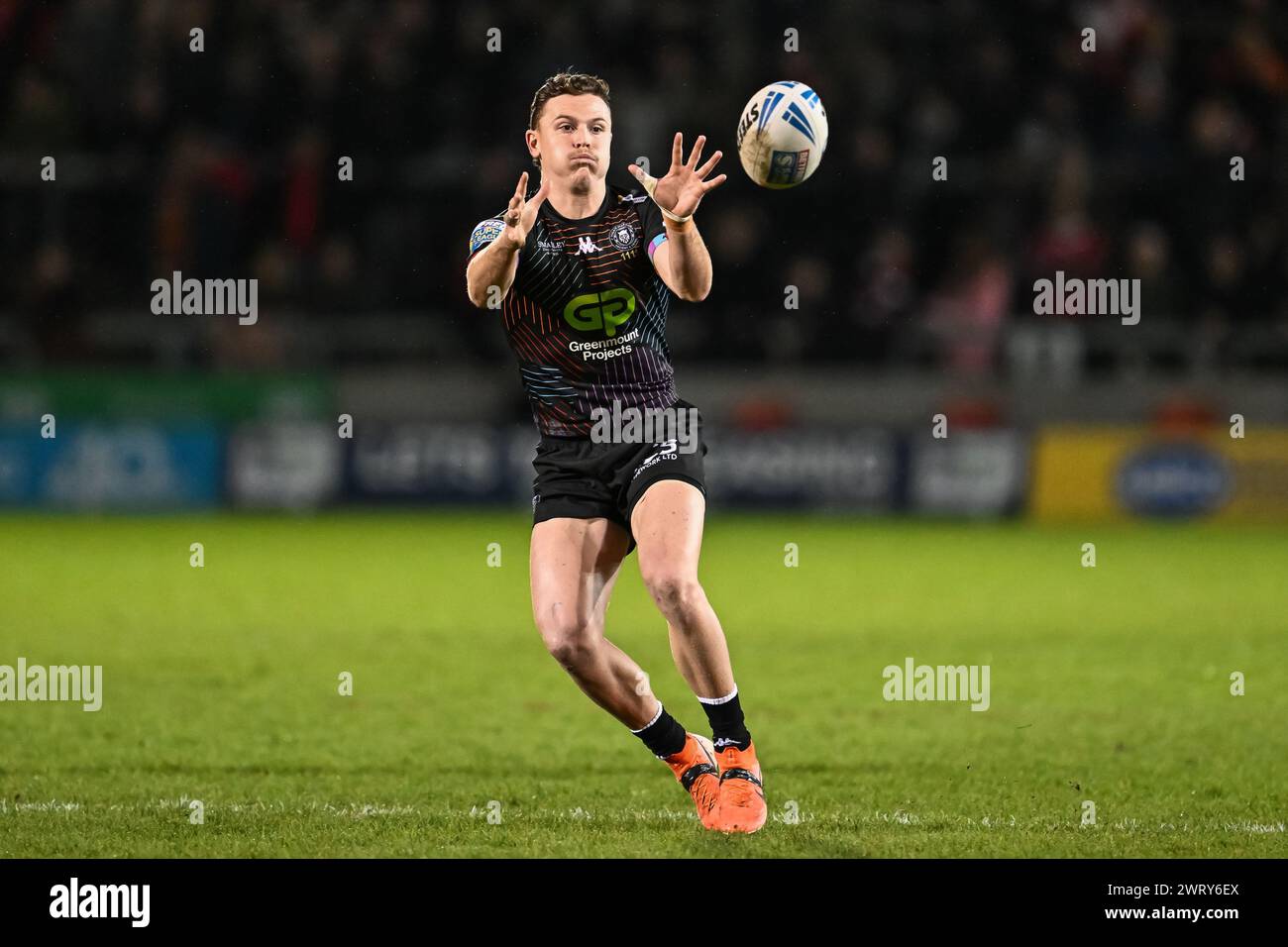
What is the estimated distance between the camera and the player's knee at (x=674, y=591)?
6238 mm

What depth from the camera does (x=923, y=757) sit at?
25.1 feet

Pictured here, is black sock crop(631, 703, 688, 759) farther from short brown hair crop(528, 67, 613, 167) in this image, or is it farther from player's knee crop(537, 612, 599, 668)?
short brown hair crop(528, 67, 613, 167)

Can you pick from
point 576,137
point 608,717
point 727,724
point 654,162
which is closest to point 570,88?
point 576,137

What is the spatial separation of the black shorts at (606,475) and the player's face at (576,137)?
3.36 ft

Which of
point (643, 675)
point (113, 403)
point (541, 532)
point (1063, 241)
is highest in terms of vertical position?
point (1063, 241)

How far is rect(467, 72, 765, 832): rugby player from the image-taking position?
20.9 ft

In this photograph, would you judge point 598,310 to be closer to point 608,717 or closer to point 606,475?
point 606,475

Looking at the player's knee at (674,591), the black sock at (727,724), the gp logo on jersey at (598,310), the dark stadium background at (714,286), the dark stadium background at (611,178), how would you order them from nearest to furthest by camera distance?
the player's knee at (674,591), the black sock at (727,724), the gp logo on jersey at (598,310), the dark stadium background at (714,286), the dark stadium background at (611,178)

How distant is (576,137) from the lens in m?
6.62

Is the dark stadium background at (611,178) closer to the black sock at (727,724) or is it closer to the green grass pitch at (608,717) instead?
the green grass pitch at (608,717)

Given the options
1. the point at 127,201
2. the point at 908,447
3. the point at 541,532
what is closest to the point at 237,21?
the point at 127,201

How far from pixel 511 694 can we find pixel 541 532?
284cm

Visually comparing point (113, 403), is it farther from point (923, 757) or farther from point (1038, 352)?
point (923, 757)

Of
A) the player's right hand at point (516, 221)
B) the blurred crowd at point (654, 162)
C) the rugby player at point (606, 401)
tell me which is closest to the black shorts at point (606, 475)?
the rugby player at point (606, 401)
